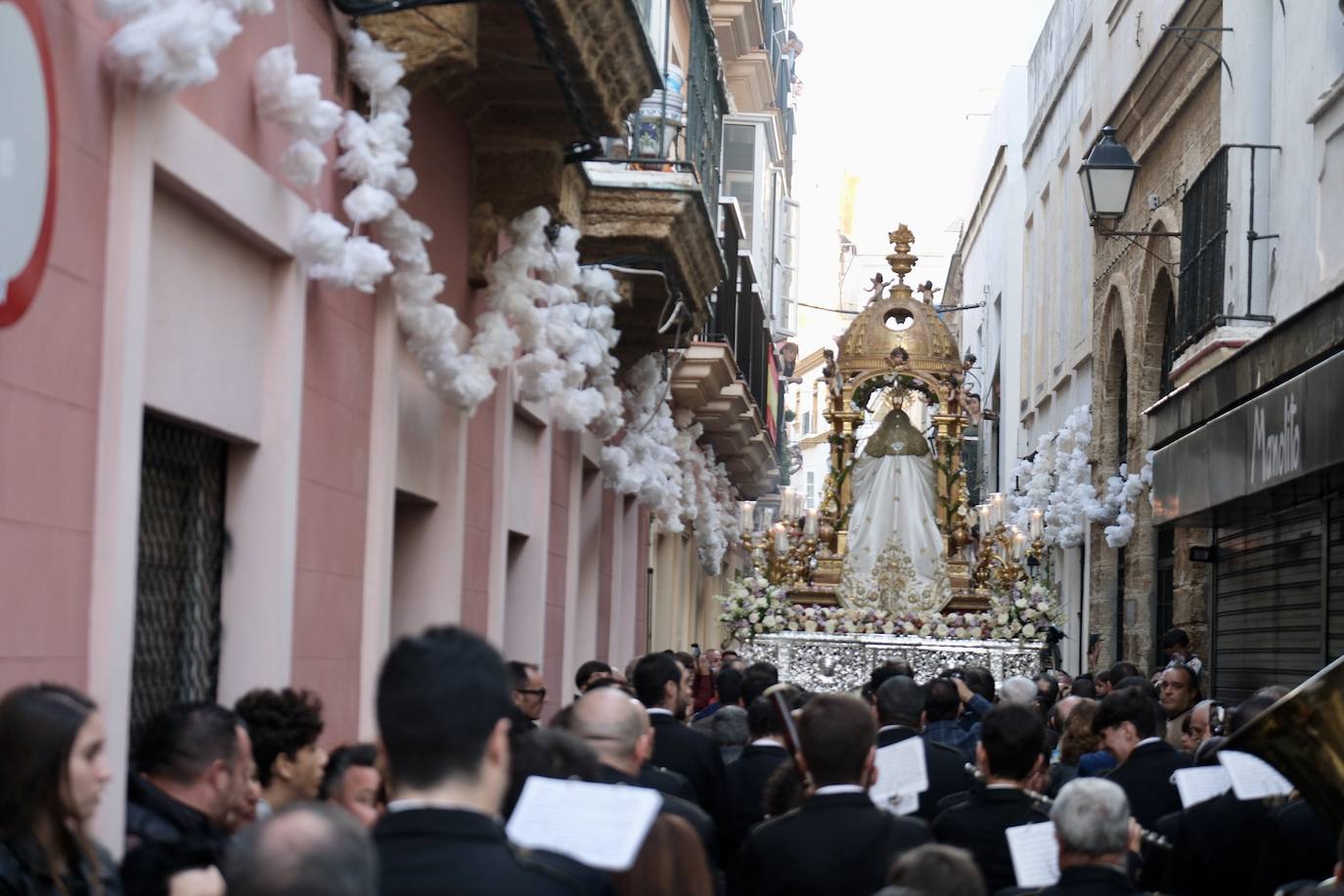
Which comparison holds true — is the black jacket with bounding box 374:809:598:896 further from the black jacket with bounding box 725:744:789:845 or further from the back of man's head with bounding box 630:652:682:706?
the back of man's head with bounding box 630:652:682:706

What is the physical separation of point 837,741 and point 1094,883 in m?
0.75

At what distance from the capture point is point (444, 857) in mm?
3473

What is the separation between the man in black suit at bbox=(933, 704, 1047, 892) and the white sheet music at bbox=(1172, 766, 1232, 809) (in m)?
0.60

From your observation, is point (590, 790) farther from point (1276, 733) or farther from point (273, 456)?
point (273, 456)

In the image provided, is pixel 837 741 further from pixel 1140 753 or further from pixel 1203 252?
pixel 1203 252

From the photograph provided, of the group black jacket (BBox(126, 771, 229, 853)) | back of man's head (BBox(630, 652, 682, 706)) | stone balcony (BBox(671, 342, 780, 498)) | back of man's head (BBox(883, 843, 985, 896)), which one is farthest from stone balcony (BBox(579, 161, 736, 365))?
back of man's head (BBox(883, 843, 985, 896))

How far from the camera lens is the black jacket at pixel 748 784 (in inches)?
330

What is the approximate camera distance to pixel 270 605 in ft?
27.2

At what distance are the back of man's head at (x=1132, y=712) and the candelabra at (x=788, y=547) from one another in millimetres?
13129

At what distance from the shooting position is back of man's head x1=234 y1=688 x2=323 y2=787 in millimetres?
6074

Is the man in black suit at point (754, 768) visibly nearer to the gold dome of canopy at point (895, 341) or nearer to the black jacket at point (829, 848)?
the black jacket at point (829, 848)

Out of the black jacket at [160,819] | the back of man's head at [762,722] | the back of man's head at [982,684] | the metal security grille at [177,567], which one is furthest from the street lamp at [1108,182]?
the black jacket at [160,819]

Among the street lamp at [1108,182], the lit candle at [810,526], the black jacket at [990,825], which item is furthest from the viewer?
the lit candle at [810,526]

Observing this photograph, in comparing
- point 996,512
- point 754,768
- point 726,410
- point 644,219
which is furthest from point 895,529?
point 754,768
